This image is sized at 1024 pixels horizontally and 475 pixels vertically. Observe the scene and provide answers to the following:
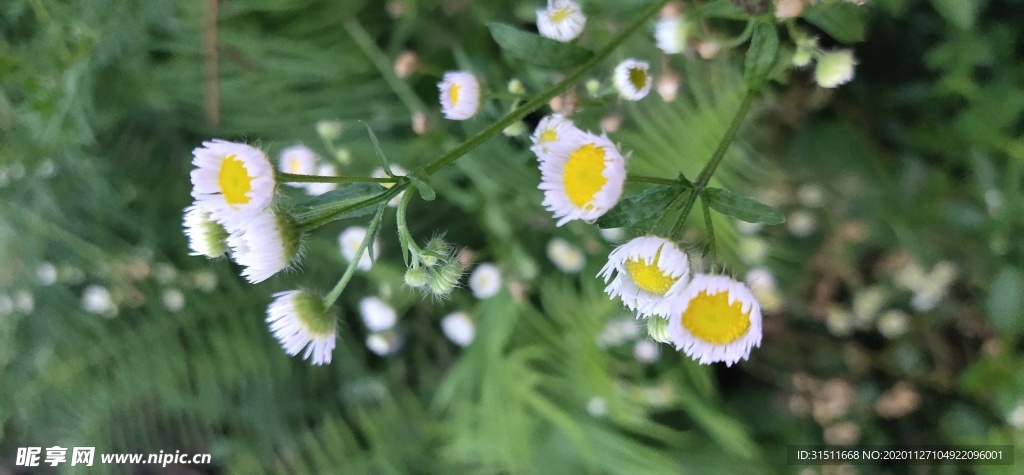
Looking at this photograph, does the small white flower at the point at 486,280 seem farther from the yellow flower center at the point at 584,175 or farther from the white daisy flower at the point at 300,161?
the yellow flower center at the point at 584,175

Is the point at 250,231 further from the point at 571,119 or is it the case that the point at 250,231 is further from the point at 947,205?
the point at 947,205

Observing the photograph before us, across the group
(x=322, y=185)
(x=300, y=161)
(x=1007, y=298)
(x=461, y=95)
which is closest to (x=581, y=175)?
(x=461, y=95)

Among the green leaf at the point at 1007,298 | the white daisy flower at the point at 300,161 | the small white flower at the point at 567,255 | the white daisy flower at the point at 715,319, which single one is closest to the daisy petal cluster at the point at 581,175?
the white daisy flower at the point at 715,319

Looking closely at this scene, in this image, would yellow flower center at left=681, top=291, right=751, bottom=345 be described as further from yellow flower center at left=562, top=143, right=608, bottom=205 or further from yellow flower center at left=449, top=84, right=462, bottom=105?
yellow flower center at left=449, top=84, right=462, bottom=105

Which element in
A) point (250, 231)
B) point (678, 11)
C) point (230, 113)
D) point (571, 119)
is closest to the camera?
point (250, 231)

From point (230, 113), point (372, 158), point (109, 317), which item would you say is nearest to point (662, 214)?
point (372, 158)

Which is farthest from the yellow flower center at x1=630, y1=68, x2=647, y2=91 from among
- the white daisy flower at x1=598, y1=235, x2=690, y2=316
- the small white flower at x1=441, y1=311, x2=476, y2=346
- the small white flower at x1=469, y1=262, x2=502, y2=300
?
the small white flower at x1=441, y1=311, x2=476, y2=346
